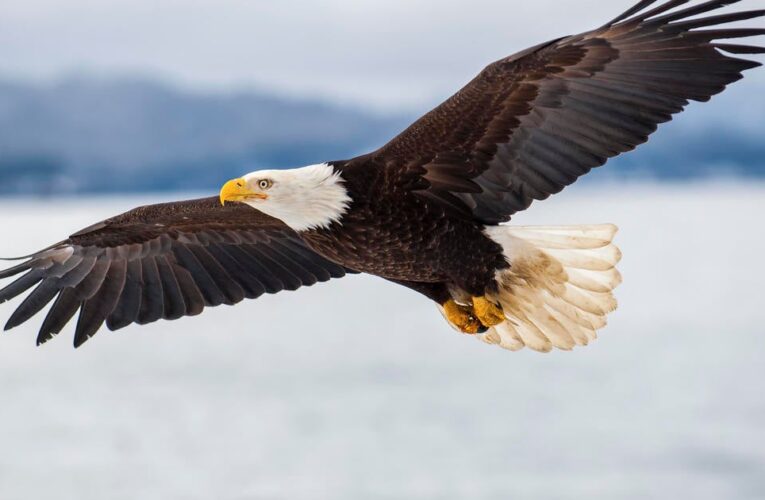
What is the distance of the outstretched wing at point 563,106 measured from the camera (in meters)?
4.87

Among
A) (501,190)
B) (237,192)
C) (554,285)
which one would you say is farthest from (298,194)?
(554,285)

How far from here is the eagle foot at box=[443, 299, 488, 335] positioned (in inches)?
222

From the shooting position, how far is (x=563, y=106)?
503cm

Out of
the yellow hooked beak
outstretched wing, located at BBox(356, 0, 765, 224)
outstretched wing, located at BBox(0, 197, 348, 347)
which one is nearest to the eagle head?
the yellow hooked beak

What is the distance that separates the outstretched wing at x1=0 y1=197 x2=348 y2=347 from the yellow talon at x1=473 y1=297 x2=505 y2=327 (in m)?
0.80

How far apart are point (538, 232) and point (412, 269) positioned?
54cm

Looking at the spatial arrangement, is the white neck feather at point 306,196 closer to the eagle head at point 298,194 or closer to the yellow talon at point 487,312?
the eagle head at point 298,194

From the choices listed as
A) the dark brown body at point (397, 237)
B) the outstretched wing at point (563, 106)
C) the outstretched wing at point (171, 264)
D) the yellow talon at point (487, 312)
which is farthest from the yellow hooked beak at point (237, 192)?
the yellow talon at point (487, 312)

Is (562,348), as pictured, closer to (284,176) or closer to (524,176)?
(524,176)

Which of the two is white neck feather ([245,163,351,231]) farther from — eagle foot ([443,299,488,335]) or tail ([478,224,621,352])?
eagle foot ([443,299,488,335])

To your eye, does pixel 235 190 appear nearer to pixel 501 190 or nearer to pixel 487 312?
pixel 501 190

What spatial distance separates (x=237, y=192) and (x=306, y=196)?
0.84ft

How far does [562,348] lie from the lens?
579 centimetres

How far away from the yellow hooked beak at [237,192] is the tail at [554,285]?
0.91 meters
